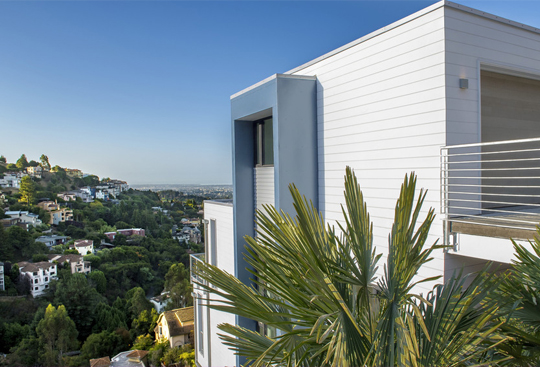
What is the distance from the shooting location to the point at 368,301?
200 centimetres

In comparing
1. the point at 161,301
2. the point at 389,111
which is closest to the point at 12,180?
the point at 161,301

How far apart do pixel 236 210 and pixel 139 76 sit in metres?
41.6

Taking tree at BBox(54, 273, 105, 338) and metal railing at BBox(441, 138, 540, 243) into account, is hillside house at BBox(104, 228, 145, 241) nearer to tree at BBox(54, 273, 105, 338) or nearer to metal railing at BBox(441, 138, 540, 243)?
tree at BBox(54, 273, 105, 338)

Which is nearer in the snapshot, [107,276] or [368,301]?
[368,301]

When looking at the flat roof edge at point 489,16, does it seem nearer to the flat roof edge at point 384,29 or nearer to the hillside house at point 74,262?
the flat roof edge at point 384,29

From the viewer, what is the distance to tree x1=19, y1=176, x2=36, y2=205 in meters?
41.0

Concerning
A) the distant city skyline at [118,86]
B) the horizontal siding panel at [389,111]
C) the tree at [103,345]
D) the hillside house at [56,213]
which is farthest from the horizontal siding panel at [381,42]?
the hillside house at [56,213]

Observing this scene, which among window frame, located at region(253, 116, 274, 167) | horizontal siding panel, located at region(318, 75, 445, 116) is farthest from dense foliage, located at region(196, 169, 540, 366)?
window frame, located at region(253, 116, 274, 167)

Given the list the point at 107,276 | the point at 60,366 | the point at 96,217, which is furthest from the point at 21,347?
the point at 96,217

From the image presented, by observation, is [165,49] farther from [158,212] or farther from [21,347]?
[21,347]

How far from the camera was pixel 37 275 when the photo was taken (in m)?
33.2

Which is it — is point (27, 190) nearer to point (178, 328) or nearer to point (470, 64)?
point (178, 328)

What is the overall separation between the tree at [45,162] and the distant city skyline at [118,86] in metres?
→ 0.69

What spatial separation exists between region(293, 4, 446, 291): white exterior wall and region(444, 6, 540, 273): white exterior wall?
124mm
